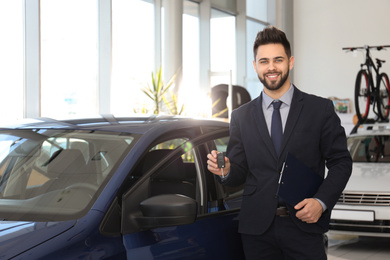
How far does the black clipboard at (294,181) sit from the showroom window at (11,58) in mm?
7629

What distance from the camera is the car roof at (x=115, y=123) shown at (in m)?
2.38

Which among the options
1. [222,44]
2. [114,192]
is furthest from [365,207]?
[222,44]

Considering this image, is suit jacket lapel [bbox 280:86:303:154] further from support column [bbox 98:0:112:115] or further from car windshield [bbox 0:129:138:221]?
support column [bbox 98:0:112:115]

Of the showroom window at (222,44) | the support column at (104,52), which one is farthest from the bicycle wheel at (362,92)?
the support column at (104,52)

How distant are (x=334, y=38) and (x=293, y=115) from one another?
15.5 m

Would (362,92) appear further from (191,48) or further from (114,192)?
(114,192)

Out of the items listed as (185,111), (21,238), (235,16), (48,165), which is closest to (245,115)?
(48,165)

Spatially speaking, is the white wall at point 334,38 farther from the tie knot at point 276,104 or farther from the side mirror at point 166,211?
the side mirror at point 166,211

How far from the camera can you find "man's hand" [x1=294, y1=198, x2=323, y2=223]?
2.05m

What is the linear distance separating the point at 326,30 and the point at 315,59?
891mm

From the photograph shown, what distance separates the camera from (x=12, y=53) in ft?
30.0

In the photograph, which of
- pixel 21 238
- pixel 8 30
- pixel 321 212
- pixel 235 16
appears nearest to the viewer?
pixel 21 238

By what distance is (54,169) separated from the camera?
2250mm

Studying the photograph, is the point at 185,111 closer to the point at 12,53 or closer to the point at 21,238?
the point at 12,53
